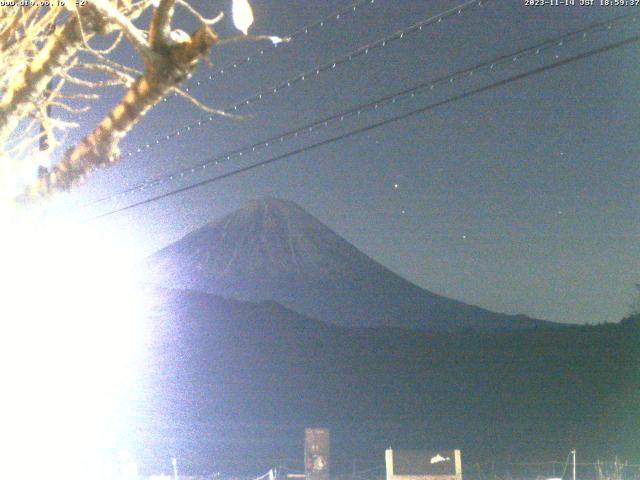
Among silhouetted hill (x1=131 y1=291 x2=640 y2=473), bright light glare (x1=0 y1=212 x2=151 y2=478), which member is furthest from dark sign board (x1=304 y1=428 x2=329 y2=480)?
silhouetted hill (x1=131 y1=291 x2=640 y2=473)

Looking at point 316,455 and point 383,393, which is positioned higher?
point 383,393

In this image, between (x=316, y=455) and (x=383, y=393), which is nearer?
(x=316, y=455)

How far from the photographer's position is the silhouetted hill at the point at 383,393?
44438 mm

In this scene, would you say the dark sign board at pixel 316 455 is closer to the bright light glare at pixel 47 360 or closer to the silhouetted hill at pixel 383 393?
the bright light glare at pixel 47 360

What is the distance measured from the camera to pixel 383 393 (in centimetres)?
5931

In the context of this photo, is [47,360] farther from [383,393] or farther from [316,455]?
[383,393]

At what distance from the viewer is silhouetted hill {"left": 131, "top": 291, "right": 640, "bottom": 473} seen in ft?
146

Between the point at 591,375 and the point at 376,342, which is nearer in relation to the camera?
the point at 591,375

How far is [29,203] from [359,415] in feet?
172

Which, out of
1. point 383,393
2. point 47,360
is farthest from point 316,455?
point 383,393

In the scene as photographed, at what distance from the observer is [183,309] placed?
86500 millimetres

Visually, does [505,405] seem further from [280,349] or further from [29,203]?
[29,203]

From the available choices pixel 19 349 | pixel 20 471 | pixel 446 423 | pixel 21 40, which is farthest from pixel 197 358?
pixel 21 40

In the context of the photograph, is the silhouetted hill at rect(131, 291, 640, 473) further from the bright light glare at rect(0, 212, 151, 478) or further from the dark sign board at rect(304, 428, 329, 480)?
the dark sign board at rect(304, 428, 329, 480)
